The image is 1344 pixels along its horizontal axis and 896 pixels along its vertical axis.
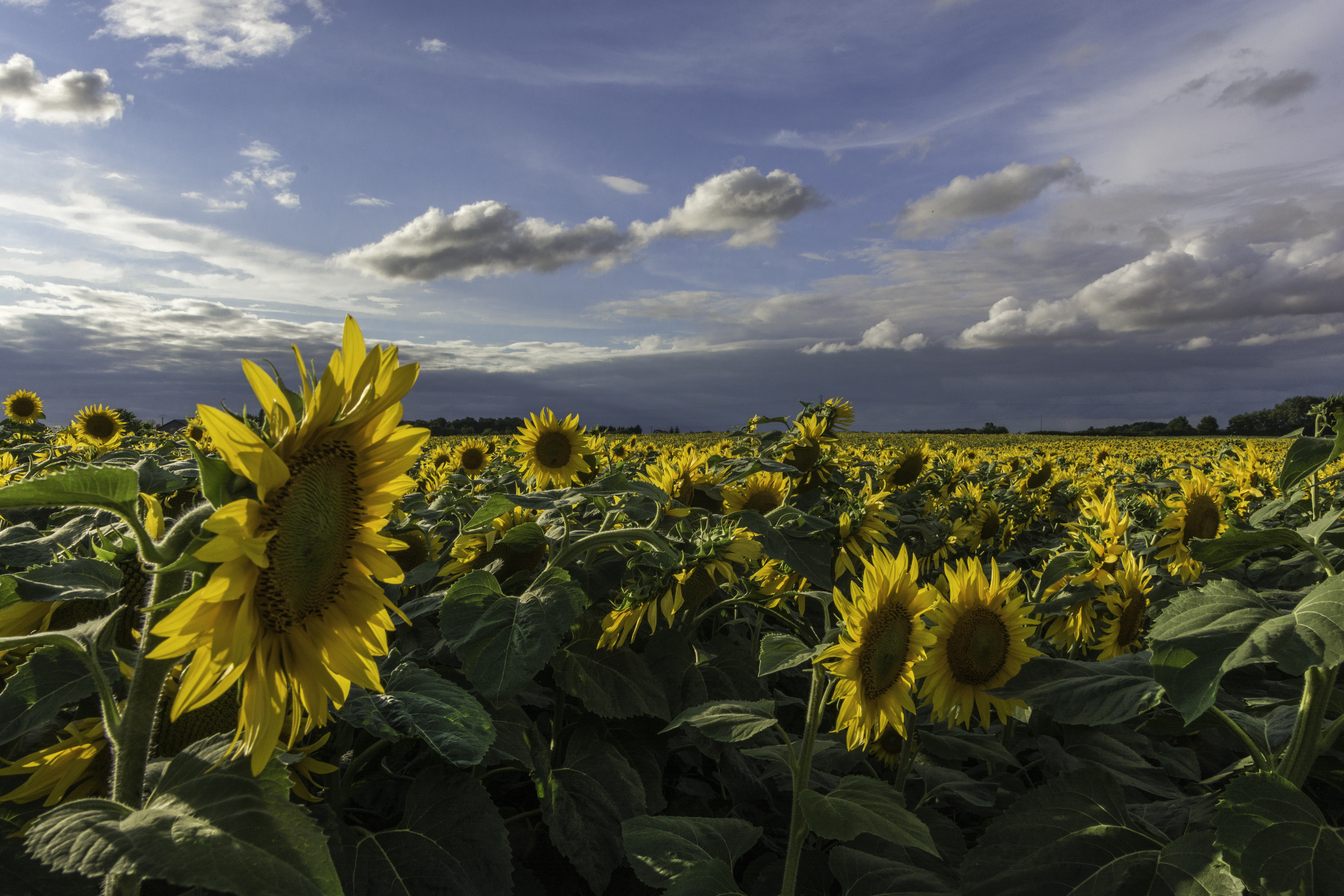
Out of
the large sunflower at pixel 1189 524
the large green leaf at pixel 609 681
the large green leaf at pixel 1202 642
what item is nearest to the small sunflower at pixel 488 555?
the large green leaf at pixel 609 681

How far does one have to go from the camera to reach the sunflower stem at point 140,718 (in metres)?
1.17

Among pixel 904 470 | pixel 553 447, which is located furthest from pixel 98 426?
pixel 904 470

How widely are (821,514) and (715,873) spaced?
2451 millimetres

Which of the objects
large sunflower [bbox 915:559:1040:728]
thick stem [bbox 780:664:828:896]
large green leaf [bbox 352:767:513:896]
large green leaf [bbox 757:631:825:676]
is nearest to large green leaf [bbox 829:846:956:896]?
thick stem [bbox 780:664:828:896]

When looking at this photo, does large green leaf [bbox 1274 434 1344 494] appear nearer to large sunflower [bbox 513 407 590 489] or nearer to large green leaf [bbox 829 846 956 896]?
large green leaf [bbox 829 846 956 896]

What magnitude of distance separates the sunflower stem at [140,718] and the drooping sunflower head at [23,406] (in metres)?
14.6

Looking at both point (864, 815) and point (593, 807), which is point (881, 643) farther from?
point (593, 807)

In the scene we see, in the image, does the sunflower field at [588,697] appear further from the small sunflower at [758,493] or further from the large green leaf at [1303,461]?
the small sunflower at [758,493]

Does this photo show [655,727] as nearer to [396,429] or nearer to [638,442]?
[396,429]

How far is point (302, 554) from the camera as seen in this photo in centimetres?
126

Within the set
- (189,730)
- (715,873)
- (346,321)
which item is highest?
(346,321)

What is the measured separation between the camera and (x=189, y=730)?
5.04 feet

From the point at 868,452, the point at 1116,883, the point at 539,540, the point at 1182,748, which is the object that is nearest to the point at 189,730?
the point at 539,540

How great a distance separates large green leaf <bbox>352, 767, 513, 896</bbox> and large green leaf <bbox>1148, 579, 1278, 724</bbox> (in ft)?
5.34
